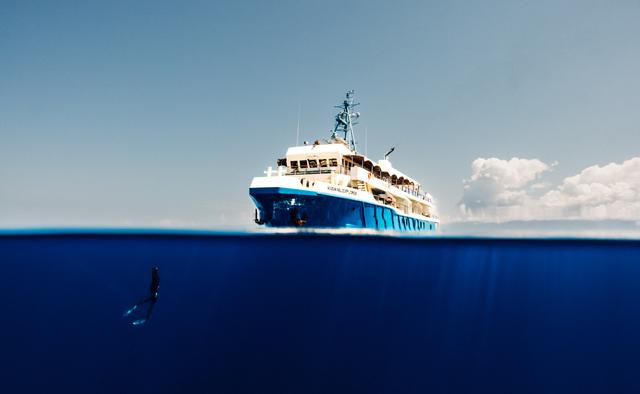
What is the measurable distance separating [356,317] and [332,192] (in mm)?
16800

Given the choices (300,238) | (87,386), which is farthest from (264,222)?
(87,386)

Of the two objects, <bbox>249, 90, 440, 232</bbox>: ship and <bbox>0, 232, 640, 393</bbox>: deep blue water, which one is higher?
<bbox>249, 90, 440, 232</bbox>: ship

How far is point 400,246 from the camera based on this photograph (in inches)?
927

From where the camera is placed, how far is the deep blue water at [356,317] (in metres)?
21.0

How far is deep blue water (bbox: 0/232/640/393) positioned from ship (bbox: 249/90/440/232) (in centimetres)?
203

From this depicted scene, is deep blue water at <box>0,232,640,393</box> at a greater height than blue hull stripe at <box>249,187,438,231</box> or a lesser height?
lesser

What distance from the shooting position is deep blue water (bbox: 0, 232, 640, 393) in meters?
21.0

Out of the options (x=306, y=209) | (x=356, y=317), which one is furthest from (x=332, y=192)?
(x=356, y=317)

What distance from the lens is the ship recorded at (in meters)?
21.0

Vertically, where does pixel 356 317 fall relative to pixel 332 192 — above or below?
below

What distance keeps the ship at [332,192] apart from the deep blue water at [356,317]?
2.03 m

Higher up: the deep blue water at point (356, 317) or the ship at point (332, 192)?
the ship at point (332, 192)

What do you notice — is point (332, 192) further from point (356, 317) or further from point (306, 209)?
point (356, 317)

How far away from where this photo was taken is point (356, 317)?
3177 centimetres
